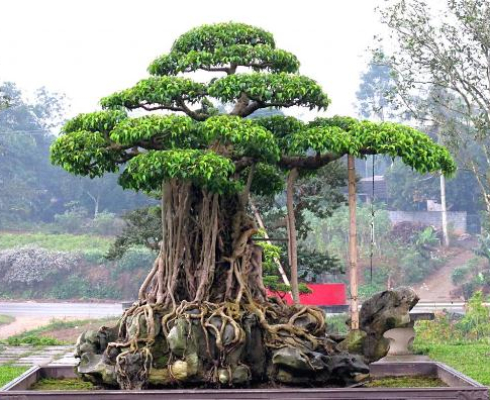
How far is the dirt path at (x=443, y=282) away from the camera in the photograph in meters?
28.1

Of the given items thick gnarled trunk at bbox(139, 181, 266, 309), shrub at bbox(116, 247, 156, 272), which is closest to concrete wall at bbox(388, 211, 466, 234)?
shrub at bbox(116, 247, 156, 272)

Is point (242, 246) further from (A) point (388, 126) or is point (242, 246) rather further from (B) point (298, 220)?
(B) point (298, 220)

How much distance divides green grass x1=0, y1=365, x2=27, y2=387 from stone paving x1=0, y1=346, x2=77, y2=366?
628 mm

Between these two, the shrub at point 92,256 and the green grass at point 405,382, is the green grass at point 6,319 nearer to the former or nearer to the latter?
the shrub at point 92,256

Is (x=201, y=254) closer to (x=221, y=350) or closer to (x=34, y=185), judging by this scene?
(x=221, y=350)

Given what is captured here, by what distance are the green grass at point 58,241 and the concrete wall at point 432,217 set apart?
11677mm

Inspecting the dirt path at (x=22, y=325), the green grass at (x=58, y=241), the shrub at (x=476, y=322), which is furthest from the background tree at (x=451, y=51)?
the green grass at (x=58, y=241)

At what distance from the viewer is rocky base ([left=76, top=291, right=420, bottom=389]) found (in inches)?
288

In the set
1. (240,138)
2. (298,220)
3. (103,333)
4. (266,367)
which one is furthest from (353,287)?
(298,220)

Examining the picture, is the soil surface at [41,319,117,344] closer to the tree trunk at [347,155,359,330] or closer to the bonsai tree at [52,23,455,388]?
the bonsai tree at [52,23,455,388]

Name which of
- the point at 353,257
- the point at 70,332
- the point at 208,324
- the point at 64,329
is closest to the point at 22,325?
the point at 64,329

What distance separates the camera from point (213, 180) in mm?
7191

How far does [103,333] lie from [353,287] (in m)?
2.36

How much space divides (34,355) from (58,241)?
64.3 ft
